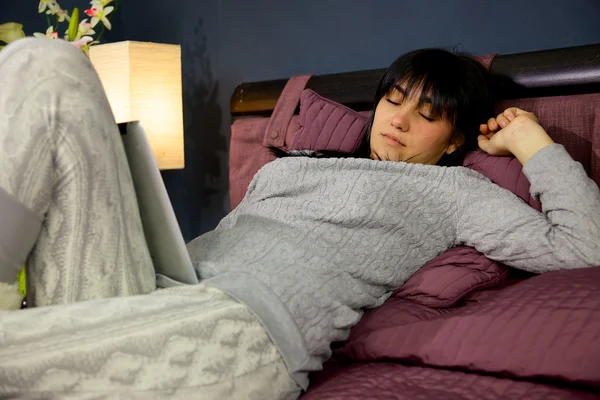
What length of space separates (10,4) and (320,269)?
10.3 ft

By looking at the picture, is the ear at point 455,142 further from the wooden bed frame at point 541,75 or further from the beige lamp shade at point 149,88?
the beige lamp shade at point 149,88

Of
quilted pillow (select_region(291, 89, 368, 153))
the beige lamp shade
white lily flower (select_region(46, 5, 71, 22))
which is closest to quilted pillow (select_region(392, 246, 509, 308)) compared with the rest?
quilted pillow (select_region(291, 89, 368, 153))

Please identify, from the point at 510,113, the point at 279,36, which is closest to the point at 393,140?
the point at 510,113

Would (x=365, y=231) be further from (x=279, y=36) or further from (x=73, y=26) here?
(x=73, y=26)

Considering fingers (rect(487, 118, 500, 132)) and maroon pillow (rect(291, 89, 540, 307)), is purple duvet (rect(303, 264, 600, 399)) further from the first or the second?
fingers (rect(487, 118, 500, 132))

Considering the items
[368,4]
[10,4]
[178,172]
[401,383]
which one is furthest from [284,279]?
[10,4]

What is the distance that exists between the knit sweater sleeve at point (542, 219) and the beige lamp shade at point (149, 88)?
148 centimetres

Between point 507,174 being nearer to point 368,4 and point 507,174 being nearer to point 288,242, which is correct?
point 288,242

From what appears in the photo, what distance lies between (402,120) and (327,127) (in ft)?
1.06

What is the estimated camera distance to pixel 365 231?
1.29 m

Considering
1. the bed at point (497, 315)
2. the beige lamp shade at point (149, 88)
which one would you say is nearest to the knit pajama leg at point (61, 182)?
the bed at point (497, 315)

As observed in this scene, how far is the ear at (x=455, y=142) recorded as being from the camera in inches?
63.2

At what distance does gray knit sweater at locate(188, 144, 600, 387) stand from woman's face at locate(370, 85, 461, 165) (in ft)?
0.45

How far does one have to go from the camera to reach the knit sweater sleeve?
1.21 m
